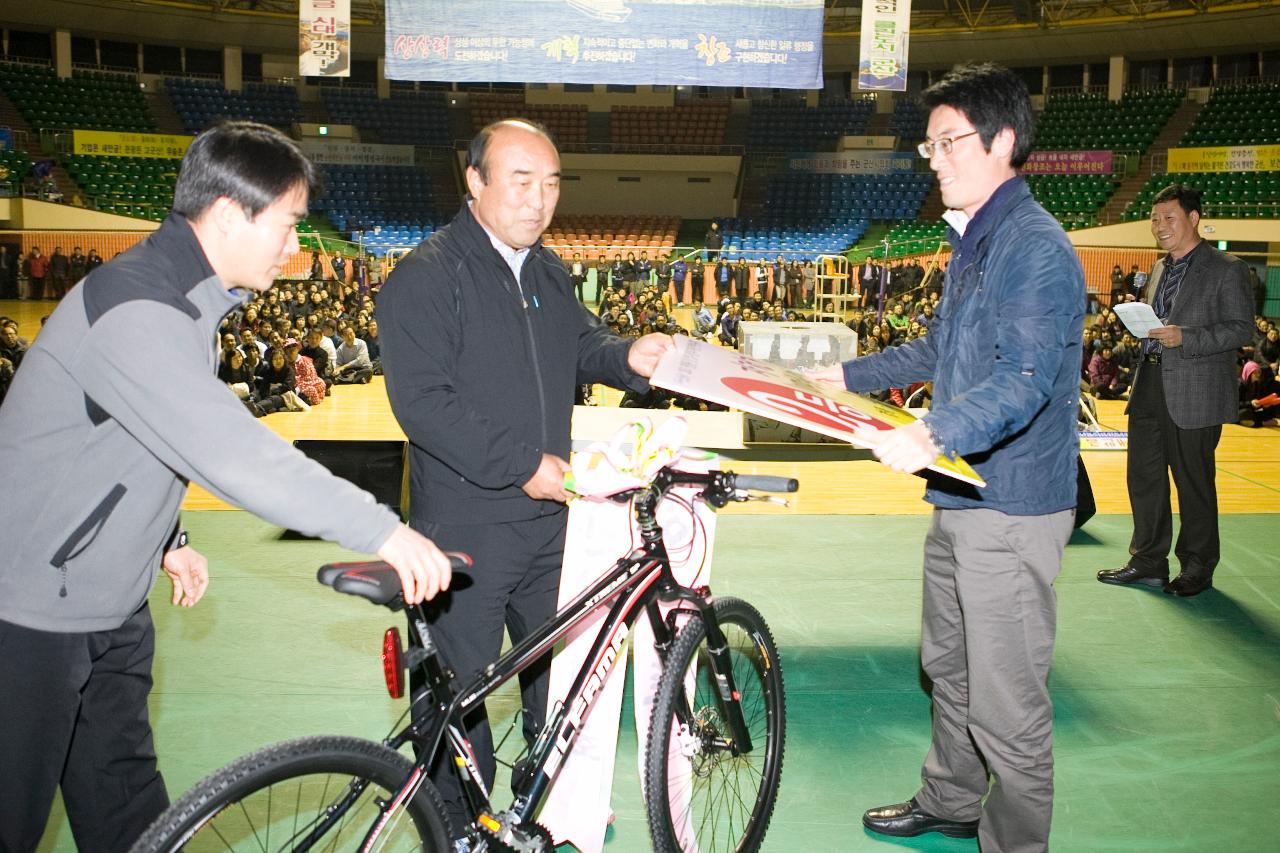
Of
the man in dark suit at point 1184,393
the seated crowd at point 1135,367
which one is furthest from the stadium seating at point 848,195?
the man in dark suit at point 1184,393

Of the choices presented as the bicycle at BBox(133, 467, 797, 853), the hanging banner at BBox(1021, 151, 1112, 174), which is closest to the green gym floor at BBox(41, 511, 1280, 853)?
the bicycle at BBox(133, 467, 797, 853)

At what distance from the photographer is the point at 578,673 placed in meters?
2.39

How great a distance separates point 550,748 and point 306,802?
1.90ft

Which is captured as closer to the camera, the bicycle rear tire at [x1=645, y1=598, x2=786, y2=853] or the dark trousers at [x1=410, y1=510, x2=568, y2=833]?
the bicycle rear tire at [x1=645, y1=598, x2=786, y2=853]

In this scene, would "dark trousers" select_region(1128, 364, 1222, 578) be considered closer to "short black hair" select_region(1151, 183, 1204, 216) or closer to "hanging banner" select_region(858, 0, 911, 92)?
"short black hair" select_region(1151, 183, 1204, 216)

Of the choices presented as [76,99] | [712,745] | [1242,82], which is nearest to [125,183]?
[76,99]

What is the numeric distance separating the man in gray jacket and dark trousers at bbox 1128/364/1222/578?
429 cm

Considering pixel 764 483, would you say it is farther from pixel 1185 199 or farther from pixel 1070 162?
pixel 1070 162

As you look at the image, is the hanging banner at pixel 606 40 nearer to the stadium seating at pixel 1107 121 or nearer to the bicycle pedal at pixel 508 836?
the bicycle pedal at pixel 508 836

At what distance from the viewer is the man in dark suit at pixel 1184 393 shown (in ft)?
16.2

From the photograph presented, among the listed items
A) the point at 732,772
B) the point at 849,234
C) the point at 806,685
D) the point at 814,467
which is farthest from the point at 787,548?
the point at 849,234

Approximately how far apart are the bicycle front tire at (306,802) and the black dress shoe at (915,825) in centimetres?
146

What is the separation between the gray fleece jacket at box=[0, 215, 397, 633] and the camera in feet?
5.52

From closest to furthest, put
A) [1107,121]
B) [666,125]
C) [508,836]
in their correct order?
[508,836], [1107,121], [666,125]
